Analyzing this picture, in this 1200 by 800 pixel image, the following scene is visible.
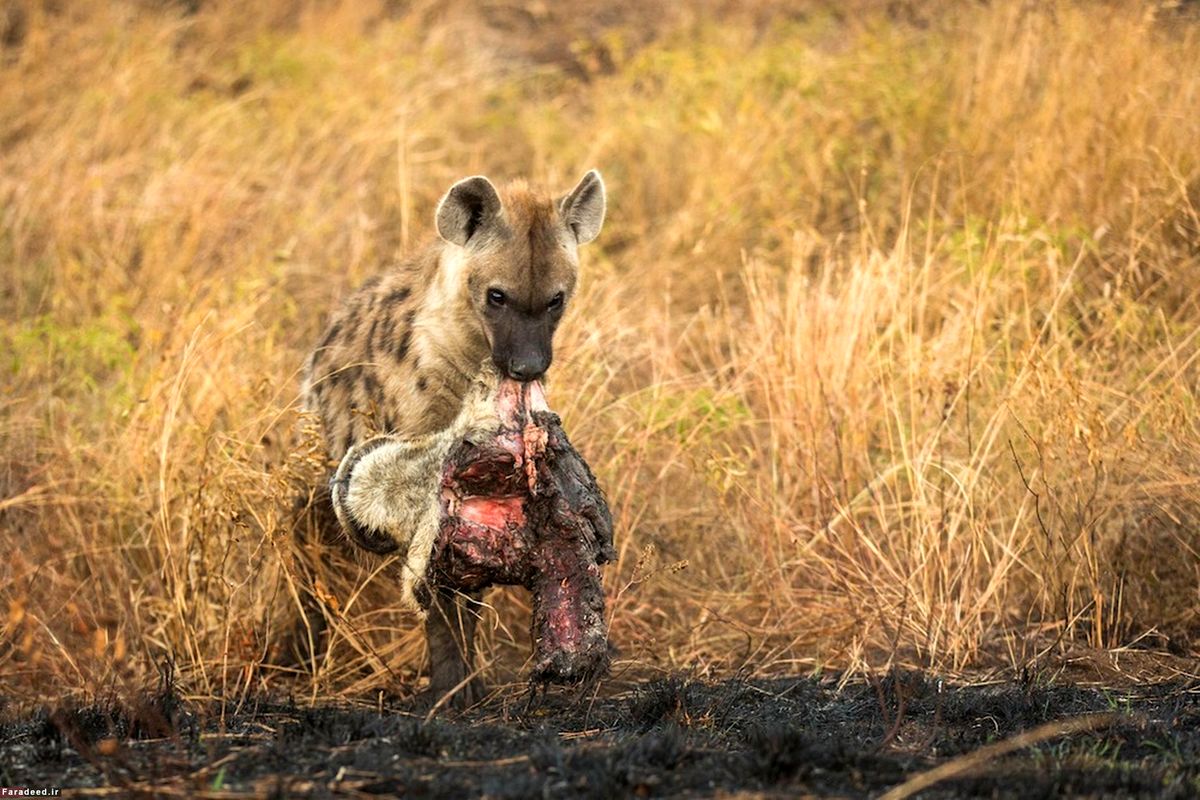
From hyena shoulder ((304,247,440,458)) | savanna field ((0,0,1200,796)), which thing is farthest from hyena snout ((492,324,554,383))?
savanna field ((0,0,1200,796))

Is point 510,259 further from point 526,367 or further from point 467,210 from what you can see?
point 526,367

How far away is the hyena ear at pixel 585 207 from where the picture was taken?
575 cm

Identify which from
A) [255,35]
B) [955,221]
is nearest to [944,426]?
[955,221]

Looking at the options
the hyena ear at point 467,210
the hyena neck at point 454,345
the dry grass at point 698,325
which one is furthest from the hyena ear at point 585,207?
the dry grass at point 698,325

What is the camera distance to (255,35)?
11.4m

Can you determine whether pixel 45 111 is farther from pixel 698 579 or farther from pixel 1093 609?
pixel 1093 609

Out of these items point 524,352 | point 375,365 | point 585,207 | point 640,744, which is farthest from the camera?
point 585,207

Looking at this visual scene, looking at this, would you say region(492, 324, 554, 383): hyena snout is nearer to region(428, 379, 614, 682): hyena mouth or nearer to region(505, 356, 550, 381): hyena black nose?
region(505, 356, 550, 381): hyena black nose

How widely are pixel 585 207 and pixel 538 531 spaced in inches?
69.2

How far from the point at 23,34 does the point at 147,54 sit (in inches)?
45.1

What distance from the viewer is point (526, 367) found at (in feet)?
16.6

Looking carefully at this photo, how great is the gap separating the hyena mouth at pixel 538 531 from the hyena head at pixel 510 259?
0.87 m

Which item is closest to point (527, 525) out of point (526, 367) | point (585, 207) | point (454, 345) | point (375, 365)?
point (526, 367)

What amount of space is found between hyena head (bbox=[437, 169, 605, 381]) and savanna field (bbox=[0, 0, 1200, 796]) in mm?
A: 800
